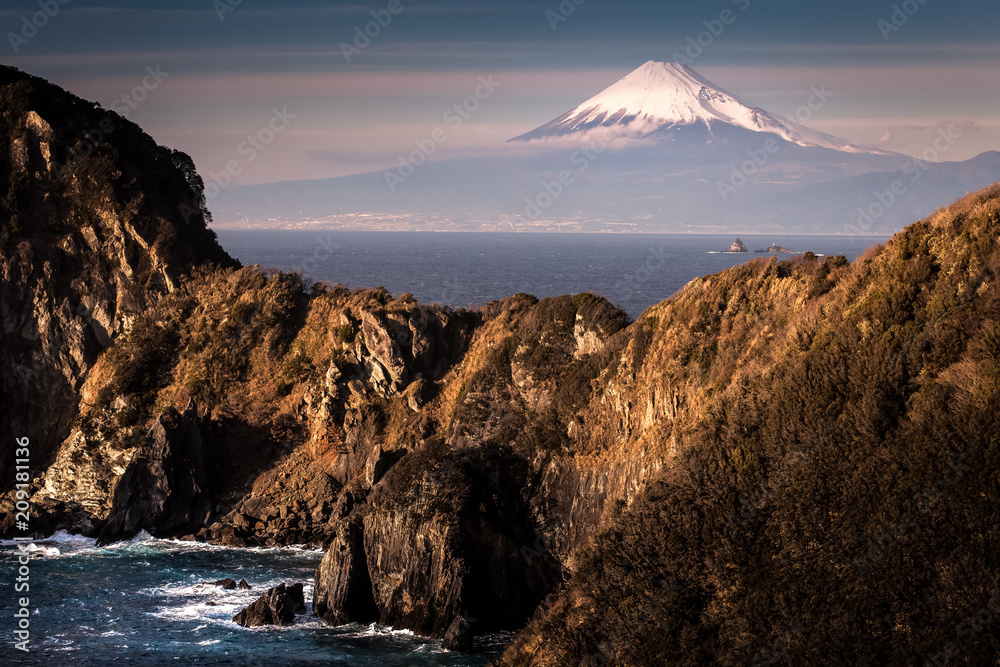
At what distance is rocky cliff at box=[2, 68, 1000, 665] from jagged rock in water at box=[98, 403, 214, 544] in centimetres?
12

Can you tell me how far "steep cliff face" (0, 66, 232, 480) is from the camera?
58906 millimetres

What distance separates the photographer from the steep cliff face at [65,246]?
58906 millimetres

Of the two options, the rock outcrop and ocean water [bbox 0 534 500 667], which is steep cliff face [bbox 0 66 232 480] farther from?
the rock outcrop

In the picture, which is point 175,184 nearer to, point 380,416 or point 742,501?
point 380,416

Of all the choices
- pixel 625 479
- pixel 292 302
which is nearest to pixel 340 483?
pixel 292 302

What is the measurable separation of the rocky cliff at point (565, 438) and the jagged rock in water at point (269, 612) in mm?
1329

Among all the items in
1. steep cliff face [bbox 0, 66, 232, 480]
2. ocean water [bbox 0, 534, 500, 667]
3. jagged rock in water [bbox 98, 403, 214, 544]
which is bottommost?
ocean water [bbox 0, 534, 500, 667]

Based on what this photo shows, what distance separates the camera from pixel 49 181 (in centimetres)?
6203

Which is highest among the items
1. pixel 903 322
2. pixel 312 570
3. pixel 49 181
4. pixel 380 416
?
pixel 49 181

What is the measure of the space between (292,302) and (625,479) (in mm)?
28495

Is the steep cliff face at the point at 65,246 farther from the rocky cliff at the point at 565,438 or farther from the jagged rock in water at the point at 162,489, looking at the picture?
the jagged rock in water at the point at 162,489

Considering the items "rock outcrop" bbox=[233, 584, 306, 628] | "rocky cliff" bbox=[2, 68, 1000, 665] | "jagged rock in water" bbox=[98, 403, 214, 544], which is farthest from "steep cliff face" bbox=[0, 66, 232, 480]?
"rock outcrop" bbox=[233, 584, 306, 628]

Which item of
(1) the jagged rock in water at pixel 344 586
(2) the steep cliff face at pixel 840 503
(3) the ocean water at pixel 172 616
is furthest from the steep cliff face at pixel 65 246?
(2) the steep cliff face at pixel 840 503

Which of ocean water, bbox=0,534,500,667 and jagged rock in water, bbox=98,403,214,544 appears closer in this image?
ocean water, bbox=0,534,500,667
